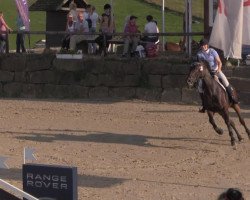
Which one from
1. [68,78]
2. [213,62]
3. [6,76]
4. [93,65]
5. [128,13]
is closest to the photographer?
[213,62]

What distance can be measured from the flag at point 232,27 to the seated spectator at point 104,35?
11186mm

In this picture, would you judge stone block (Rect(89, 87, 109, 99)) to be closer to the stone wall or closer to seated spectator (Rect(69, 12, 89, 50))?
the stone wall

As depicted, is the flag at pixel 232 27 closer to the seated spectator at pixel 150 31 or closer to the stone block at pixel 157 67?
the stone block at pixel 157 67

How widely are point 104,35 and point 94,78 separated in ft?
4.20

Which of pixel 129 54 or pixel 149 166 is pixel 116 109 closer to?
pixel 129 54

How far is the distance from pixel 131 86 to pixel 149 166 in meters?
9.54

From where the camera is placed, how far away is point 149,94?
24.7 m

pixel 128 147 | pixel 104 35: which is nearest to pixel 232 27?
pixel 128 147

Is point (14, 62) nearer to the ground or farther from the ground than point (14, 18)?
nearer to the ground

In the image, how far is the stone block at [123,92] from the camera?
2494cm

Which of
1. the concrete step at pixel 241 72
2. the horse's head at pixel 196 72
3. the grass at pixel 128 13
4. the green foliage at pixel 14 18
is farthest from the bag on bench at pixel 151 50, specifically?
the green foliage at pixel 14 18

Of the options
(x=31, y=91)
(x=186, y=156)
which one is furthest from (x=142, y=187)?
(x=31, y=91)

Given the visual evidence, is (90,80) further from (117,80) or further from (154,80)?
(154,80)

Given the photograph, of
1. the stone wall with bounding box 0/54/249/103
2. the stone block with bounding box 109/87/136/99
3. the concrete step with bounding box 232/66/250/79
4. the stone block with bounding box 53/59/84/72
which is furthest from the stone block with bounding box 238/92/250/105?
the stone block with bounding box 53/59/84/72
